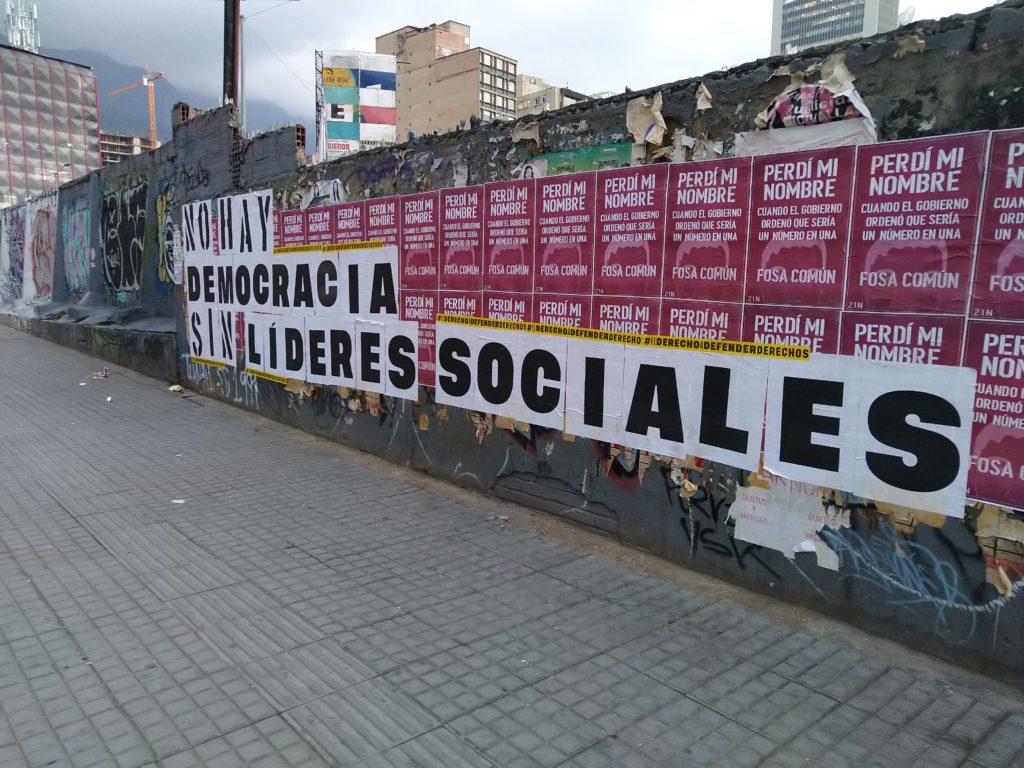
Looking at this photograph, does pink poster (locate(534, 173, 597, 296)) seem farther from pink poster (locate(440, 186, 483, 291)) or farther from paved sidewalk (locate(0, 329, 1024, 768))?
paved sidewalk (locate(0, 329, 1024, 768))

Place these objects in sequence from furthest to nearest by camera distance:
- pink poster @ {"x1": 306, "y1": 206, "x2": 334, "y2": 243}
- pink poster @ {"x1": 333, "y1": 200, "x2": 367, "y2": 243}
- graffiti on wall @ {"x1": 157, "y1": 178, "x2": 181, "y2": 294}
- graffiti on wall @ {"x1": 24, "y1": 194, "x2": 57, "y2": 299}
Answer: graffiti on wall @ {"x1": 24, "y1": 194, "x2": 57, "y2": 299} → graffiti on wall @ {"x1": 157, "y1": 178, "x2": 181, "y2": 294} → pink poster @ {"x1": 306, "y1": 206, "x2": 334, "y2": 243} → pink poster @ {"x1": 333, "y1": 200, "x2": 367, "y2": 243}

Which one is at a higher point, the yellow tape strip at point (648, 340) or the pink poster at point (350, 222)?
the pink poster at point (350, 222)

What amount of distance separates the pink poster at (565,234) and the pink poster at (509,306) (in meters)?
0.17

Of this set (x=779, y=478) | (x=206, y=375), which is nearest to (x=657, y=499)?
(x=779, y=478)

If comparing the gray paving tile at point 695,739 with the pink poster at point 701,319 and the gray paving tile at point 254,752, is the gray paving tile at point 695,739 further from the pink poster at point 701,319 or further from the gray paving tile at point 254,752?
the pink poster at point 701,319

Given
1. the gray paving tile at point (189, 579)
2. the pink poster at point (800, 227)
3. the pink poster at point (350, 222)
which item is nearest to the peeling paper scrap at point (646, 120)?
the pink poster at point (800, 227)

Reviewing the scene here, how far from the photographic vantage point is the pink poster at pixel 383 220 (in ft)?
23.0

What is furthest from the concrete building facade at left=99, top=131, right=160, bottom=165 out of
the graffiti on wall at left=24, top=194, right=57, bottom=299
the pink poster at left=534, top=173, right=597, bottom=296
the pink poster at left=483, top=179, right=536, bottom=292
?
the pink poster at left=534, top=173, right=597, bottom=296

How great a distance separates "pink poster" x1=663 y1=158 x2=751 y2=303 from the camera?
4.30 m

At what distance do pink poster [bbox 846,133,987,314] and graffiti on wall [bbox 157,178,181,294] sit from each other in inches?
428

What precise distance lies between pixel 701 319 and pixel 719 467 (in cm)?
97

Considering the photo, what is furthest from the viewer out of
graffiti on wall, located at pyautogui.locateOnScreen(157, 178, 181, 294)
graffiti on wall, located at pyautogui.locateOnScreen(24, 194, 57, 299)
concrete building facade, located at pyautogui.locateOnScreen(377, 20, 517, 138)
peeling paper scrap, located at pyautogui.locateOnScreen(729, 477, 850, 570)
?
concrete building facade, located at pyautogui.locateOnScreen(377, 20, 517, 138)

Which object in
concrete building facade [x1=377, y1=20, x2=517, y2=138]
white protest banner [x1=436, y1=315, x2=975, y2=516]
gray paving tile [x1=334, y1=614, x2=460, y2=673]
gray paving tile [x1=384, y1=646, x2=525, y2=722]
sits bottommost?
gray paving tile [x1=334, y1=614, x2=460, y2=673]

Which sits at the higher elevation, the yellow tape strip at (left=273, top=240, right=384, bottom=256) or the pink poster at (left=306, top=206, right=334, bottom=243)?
the pink poster at (left=306, top=206, right=334, bottom=243)
